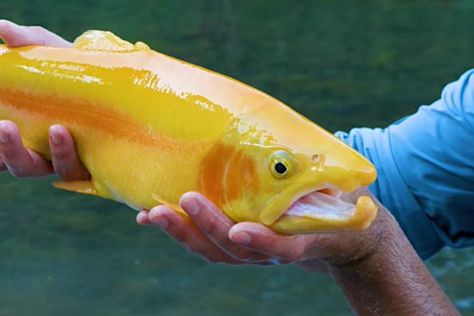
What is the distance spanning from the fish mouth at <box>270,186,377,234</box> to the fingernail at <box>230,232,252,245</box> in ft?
0.10

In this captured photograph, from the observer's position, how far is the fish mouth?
3.66ft

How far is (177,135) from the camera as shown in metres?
1.25

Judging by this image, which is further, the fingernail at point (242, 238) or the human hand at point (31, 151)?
the human hand at point (31, 151)

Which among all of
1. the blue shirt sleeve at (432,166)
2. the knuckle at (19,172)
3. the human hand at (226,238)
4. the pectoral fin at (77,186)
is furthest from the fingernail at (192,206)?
the blue shirt sleeve at (432,166)

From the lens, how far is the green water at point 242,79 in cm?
421

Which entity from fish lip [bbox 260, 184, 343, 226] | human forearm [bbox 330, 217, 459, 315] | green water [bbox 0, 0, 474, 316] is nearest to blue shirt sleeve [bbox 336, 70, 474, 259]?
human forearm [bbox 330, 217, 459, 315]

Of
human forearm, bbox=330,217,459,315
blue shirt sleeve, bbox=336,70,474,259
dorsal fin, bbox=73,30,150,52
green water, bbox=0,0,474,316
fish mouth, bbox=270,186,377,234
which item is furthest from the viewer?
green water, bbox=0,0,474,316

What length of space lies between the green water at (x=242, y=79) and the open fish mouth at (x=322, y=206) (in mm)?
2961

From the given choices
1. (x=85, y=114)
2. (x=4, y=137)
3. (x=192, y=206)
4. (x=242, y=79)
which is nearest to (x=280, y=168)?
(x=192, y=206)

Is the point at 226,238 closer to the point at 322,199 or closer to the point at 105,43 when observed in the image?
the point at 322,199

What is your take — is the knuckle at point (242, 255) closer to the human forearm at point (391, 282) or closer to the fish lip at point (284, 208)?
the fish lip at point (284, 208)

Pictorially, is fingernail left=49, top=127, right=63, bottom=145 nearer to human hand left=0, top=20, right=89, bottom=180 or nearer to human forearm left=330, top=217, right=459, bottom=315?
human hand left=0, top=20, right=89, bottom=180

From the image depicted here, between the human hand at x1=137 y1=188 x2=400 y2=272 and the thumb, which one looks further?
the thumb

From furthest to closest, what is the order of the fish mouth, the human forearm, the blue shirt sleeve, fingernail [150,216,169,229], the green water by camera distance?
the green water, the blue shirt sleeve, the human forearm, fingernail [150,216,169,229], the fish mouth
